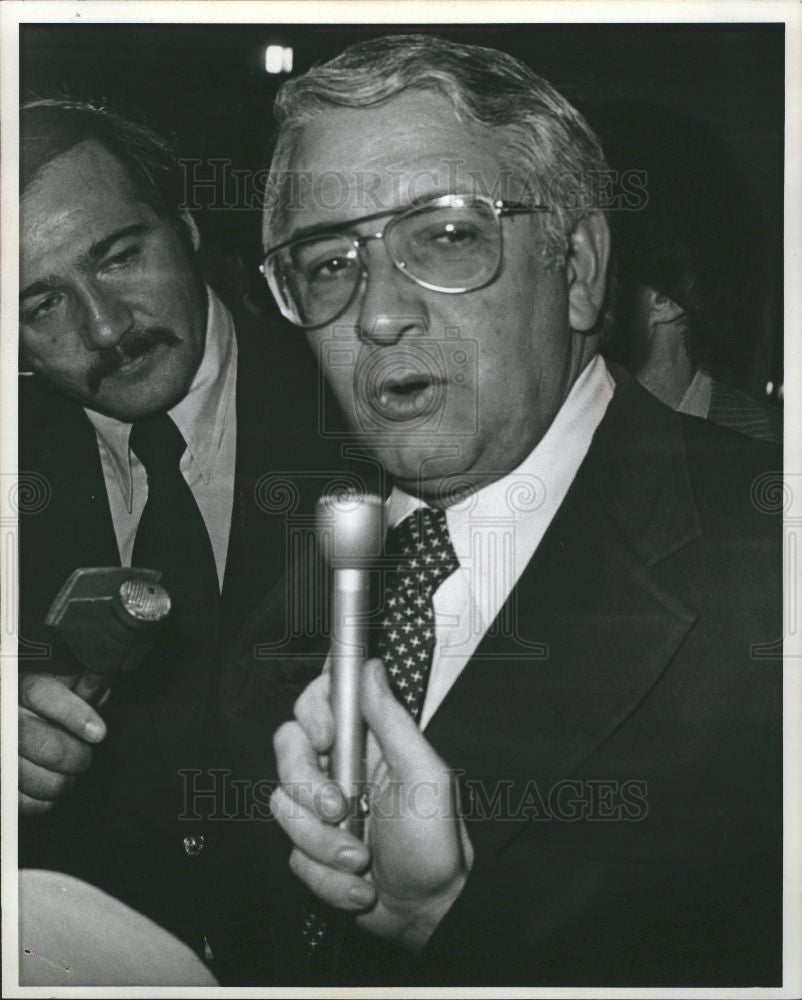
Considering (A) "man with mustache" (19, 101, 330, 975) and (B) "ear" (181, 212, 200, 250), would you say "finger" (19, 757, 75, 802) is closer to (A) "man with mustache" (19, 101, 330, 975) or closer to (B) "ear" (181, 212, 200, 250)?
(A) "man with mustache" (19, 101, 330, 975)

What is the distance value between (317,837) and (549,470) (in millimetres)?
726

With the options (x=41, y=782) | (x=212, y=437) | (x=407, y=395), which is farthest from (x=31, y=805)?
(x=407, y=395)

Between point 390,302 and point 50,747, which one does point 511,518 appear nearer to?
point 390,302

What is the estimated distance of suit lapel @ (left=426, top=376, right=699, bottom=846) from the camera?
1960 mm

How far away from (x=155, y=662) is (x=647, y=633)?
831 mm

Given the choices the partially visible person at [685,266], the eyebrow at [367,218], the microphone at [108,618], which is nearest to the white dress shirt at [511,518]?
the partially visible person at [685,266]

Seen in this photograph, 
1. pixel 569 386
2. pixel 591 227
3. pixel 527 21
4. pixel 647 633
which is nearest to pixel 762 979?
pixel 647 633

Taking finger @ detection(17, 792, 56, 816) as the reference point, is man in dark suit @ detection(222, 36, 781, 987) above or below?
above

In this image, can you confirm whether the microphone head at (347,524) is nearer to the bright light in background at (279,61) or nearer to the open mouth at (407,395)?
the open mouth at (407,395)

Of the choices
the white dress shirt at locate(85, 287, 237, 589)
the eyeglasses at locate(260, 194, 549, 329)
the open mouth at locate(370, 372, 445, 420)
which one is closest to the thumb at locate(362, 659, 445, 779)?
the white dress shirt at locate(85, 287, 237, 589)

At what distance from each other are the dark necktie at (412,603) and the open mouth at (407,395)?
6.6 inches

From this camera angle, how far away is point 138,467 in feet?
6.75

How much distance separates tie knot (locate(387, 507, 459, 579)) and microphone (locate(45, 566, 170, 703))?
41cm

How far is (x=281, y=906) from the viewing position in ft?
6.63
